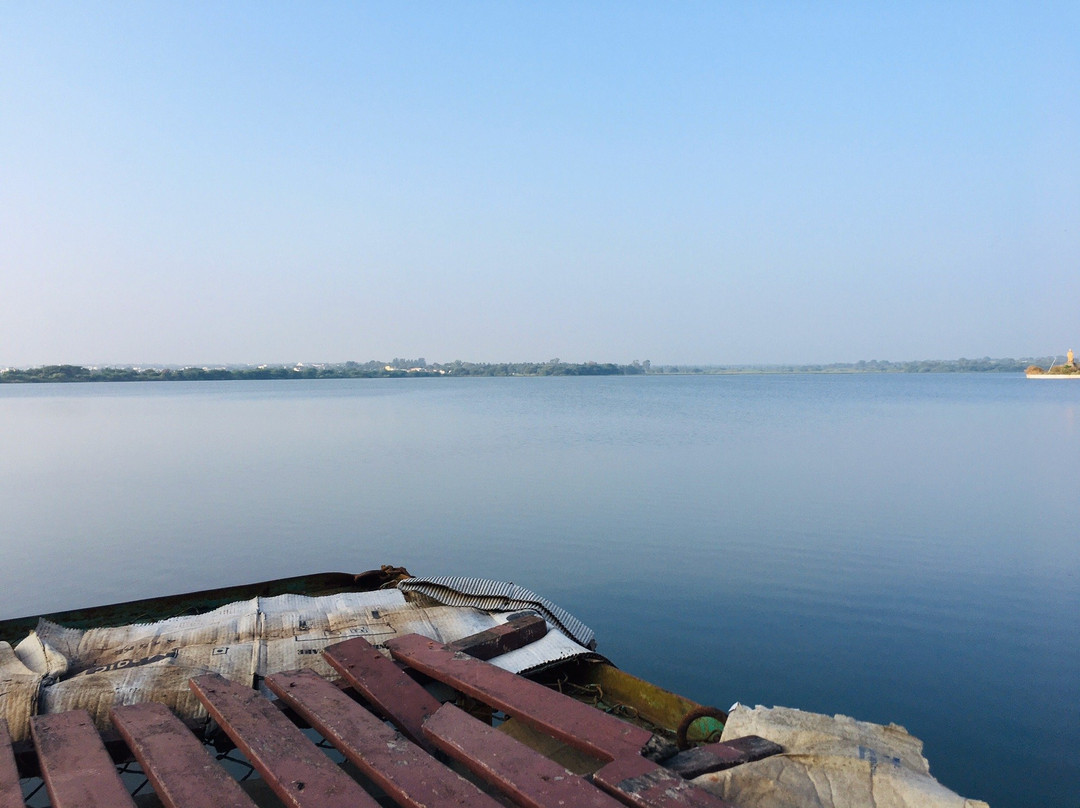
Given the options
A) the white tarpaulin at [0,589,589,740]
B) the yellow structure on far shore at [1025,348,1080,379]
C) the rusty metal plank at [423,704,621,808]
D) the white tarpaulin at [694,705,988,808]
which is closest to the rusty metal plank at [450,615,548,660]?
the white tarpaulin at [0,589,589,740]

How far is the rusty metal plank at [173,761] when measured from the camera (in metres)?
2.47

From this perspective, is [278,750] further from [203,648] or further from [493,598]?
[493,598]

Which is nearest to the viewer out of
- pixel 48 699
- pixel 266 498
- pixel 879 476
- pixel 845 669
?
pixel 48 699

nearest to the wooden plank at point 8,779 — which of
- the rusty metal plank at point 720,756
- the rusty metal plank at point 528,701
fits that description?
the rusty metal plank at point 528,701

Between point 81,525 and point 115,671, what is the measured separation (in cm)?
939

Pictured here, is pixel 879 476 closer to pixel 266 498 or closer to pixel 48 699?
pixel 266 498

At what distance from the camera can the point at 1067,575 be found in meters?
8.44

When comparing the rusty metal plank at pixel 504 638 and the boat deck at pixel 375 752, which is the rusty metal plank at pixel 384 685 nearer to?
the boat deck at pixel 375 752

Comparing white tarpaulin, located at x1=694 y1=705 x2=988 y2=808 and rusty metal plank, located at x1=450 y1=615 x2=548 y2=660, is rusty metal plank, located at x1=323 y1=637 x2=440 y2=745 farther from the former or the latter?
white tarpaulin, located at x1=694 y1=705 x2=988 y2=808

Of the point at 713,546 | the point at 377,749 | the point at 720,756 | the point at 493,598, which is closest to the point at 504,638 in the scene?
the point at 493,598

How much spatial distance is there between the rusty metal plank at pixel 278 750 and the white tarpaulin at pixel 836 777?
1.22 meters

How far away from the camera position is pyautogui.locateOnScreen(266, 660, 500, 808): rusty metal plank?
7.94ft

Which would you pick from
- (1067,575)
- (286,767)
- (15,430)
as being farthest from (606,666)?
(15,430)

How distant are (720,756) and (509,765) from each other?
76cm
